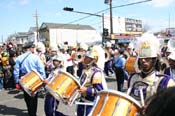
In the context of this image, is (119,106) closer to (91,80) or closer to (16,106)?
(91,80)

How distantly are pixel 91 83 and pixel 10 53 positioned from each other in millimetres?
8455

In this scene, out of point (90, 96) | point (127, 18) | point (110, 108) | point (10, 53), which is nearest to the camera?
point (110, 108)

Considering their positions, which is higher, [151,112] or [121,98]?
[151,112]

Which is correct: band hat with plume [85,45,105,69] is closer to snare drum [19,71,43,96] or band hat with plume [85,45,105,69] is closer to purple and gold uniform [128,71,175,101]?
purple and gold uniform [128,71,175,101]

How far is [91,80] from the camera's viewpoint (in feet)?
15.0

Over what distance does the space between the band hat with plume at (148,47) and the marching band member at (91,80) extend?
115 cm

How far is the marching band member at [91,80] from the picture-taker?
14.7ft

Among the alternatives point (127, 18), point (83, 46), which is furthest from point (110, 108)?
point (127, 18)

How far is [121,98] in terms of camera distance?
2.77 m

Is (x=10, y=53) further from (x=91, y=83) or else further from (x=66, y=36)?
(x=66, y=36)

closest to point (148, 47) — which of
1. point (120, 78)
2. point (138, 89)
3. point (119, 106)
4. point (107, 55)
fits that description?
point (138, 89)

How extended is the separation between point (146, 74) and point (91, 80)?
1.38 meters

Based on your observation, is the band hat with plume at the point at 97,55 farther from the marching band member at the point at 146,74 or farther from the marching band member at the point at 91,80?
the marching band member at the point at 146,74

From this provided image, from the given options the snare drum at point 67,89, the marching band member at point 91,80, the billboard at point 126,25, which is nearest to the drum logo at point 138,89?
the marching band member at point 91,80
